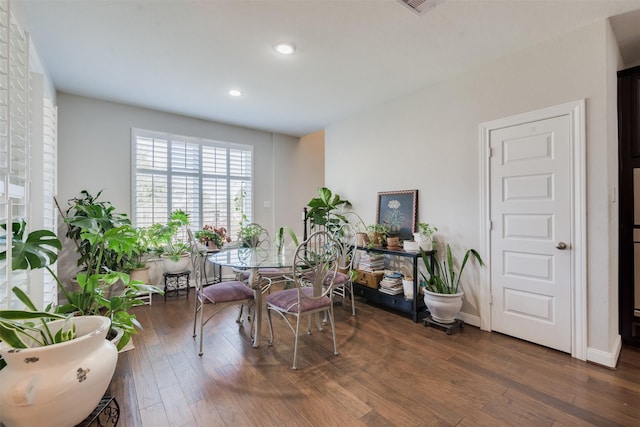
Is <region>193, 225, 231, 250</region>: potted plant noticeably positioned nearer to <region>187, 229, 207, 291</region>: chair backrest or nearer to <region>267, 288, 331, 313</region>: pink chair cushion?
<region>187, 229, 207, 291</region>: chair backrest

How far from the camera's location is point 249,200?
509 cm

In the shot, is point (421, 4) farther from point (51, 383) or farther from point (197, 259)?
point (51, 383)

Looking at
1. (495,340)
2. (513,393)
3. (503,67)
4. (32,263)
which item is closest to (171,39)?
(32,263)

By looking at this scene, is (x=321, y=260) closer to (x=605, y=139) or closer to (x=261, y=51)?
(x=261, y=51)

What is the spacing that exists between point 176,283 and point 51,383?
117 inches

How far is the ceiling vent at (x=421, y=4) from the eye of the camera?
77.4 inches

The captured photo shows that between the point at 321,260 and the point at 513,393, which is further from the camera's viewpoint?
the point at 321,260

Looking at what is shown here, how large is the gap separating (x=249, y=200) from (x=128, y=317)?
3290mm

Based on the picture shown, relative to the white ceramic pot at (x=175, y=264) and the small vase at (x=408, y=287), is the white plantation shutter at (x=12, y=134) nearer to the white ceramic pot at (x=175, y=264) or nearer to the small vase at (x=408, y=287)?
the white ceramic pot at (x=175, y=264)

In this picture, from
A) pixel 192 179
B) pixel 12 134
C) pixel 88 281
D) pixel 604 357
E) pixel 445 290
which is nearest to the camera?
pixel 12 134

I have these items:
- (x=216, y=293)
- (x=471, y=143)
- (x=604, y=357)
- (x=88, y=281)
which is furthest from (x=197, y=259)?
(x=604, y=357)

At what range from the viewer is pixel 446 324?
9.21 feet

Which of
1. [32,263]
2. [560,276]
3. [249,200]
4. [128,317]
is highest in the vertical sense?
[249,200]

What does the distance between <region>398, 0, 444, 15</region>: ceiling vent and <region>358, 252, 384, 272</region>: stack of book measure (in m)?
2.51
